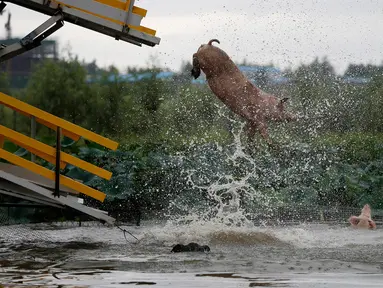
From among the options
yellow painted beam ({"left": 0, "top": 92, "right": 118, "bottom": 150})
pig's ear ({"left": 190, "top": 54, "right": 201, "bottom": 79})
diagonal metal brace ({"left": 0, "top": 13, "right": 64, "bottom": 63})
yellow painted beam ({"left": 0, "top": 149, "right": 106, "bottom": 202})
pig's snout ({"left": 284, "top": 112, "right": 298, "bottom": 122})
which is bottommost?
yellow painted beam ({"left": 0, "top": 149, "right": 106, "bottom": 202})

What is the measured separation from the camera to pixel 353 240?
46.9 feet

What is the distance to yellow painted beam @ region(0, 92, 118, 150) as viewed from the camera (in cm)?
1334

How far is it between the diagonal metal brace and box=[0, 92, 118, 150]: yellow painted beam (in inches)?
23.7

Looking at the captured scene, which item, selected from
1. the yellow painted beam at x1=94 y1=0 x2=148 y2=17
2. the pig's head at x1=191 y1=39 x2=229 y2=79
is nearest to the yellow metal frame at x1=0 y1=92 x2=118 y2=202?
the yellow painted beam at x1=94 y1=0 x2=148 y2=17

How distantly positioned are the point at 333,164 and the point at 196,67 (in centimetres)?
637

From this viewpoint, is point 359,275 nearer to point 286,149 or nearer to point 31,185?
point 31,185

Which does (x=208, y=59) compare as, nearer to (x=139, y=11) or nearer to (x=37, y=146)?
(x=139, y=11)

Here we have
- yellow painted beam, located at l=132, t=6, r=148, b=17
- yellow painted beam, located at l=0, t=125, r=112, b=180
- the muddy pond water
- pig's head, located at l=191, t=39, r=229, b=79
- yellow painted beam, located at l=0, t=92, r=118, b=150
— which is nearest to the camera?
the muddy pond water

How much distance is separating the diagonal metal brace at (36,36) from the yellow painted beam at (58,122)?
60 cm

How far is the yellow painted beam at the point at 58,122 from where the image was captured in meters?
13.3

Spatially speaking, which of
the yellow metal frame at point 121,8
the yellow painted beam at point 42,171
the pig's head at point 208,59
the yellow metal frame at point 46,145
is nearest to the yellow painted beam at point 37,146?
the yellow metal frame at point 46,145

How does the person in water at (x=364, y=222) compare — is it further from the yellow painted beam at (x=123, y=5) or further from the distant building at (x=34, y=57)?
the distant building at (x=34, y=57)

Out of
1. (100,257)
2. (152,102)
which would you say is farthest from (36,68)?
(100,257)

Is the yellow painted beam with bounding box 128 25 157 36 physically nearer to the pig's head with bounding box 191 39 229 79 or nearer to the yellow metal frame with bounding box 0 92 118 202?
the yellow metal frame with bounding box 0 92 118 202
